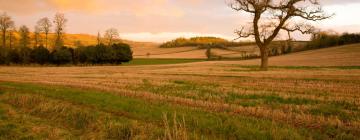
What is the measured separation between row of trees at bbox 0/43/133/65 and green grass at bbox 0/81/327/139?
59845 mm

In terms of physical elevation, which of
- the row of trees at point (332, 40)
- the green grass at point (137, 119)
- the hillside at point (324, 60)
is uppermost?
the row of trees at point (332, 40)

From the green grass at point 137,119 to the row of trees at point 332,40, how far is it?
77.0 metres

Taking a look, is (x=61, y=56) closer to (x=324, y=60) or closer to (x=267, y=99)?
(x=324, y=60)

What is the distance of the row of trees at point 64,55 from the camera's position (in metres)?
70.2

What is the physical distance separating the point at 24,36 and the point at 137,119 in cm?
8119

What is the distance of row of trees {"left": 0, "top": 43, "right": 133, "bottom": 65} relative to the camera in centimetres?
7019

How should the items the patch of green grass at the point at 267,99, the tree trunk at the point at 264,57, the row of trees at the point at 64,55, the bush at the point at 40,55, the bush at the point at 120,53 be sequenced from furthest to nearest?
1. the bush at the point at 120,53
2. the bush at the point at 40,55
3. the row of trees at the point at 64,55
4. the tree trunk at the point at 264,57
5. the patch of green grass at the point at 267,99

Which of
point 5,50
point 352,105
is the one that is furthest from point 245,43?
point 352,105

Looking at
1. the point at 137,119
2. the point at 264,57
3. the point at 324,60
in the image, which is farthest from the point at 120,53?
the point at 137,119

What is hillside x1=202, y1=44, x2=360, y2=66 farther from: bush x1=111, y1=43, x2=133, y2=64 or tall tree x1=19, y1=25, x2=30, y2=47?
tall tree x1=19, y1=25, x2=30, y2=47

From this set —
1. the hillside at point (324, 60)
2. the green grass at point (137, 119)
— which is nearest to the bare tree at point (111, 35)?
the hillside at point (324, 60)

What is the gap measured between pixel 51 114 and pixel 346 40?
84.9 m

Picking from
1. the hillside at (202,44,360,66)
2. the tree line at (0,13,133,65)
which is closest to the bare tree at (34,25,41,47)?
the tree line at (0,13,133,65)

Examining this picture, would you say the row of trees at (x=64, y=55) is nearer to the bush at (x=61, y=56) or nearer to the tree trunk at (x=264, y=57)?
the bush at (x=61, y=56)
